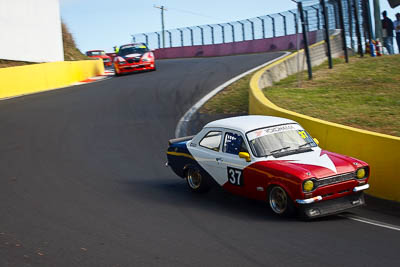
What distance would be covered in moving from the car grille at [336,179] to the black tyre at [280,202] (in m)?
0.47

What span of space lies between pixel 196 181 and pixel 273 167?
2017mm

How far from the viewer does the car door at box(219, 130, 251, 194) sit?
8750 millimetres

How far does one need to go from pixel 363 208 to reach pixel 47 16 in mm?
26249

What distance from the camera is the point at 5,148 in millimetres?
13609

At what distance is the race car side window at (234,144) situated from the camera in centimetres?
890

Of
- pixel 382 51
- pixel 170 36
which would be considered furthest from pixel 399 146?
pixel 170 36

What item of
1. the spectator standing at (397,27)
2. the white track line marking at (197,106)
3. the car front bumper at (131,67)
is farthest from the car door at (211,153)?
the car front bumper at (131,67)

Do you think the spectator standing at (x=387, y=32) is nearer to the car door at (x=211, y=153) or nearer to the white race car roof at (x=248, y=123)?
the white race car roof at (x=248, y=123)

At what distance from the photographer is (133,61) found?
91.3ft

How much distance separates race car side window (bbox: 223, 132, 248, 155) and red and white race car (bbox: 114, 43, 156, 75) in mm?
19204

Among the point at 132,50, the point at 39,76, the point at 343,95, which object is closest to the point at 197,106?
the point at 343,95

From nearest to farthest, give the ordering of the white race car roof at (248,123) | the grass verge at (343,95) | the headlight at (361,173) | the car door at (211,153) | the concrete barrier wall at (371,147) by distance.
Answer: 1. the headlight at (361,173)
2. the concrete barrier wall at (371,147)
3. the white race car roof at (248,123)
4. the car door at (211,153)
5. the grass verge at (343,95)

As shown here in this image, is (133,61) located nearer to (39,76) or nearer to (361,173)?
(39,76)

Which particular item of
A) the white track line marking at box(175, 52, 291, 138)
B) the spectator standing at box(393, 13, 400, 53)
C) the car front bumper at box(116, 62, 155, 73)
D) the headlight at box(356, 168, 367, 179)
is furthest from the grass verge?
the car front bumper at box(116, 62, 155, 73)
